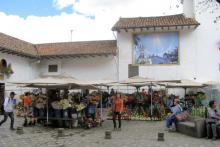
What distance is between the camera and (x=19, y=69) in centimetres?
2834

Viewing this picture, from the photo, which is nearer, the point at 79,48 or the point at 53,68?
the point at 79,48

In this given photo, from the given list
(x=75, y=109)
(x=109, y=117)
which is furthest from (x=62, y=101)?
(x=109, y=117)

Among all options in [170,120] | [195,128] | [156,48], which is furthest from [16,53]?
[195,128]

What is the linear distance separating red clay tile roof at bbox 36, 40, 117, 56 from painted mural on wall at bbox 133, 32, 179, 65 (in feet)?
6.59

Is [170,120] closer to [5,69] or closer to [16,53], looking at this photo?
[5,69]

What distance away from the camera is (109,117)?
2150 centimetres

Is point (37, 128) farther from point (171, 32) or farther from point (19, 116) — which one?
point (171, 32)

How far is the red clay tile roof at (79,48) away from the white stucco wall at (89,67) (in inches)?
33.5

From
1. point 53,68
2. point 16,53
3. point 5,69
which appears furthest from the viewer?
point 53,68

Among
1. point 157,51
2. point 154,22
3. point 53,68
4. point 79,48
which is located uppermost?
point 154,22

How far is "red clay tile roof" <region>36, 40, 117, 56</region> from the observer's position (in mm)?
29359

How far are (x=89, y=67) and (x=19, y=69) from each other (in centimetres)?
573

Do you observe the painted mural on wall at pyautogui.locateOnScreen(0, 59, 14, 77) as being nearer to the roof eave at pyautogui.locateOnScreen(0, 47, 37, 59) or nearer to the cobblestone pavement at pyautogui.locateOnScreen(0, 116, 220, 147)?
the roof eave at pyautogui.locateOnScreen(0, 47, 37, 59)

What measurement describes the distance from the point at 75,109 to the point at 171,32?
14.8m
